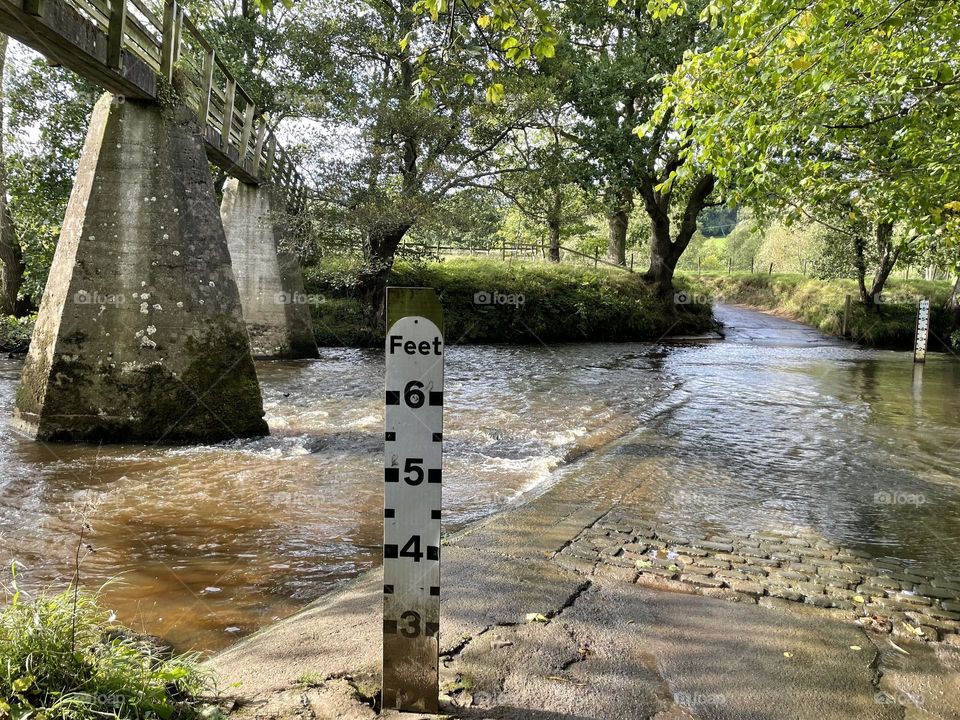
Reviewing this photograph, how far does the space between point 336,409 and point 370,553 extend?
6.46m

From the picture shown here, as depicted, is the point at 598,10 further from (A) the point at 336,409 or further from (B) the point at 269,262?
(A) the point at 336,409

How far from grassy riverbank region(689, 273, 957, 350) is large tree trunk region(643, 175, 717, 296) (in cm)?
401

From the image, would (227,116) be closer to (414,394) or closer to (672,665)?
(414,394)

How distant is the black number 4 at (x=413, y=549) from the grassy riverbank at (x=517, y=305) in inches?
770

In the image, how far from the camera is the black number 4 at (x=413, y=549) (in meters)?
2.63

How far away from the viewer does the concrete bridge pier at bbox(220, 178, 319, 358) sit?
1689 centimetres

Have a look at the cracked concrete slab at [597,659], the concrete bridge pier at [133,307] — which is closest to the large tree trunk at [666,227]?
the concrete bridge pier at [133,307]

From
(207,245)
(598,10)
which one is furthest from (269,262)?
(598,10)

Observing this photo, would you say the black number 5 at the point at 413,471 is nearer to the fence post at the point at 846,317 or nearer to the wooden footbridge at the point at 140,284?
the wooden footbridge at the point at 140,284

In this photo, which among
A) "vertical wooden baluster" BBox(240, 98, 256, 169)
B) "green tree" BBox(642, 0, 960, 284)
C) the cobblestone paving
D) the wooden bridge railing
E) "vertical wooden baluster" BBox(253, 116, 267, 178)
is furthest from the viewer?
"vertical wooden baluster" BBox(253, 116, 267, 178)

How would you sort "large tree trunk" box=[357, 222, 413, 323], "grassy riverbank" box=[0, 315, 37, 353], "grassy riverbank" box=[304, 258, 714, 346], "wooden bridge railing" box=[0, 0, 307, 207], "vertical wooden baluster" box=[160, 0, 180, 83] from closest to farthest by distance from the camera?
"wooden bridge railing" box=[0, 0, 307, 207]
"vertical wooden baluster" box=[160, 0, 180, 83]
"grassy riverbank" box=[0, 315, 37, 353]
"large tree trunk" box=[357, 222, 413, 323]
"grassy riverbank" box=[304, 258, 714, 346]

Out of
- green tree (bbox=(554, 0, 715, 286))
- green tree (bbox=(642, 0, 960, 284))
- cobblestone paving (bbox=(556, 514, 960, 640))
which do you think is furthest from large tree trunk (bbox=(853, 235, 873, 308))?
cobblestone paving (bbox=(556, 514, 960, 640))

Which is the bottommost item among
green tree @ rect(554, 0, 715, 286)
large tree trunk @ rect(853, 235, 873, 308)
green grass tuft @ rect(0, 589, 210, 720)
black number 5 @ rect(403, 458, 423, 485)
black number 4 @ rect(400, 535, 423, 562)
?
green grass tuft @ rect(0, 589, 210, 720)

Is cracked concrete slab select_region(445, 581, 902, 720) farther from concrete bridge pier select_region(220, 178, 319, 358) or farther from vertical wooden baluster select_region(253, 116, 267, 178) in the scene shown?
concrete bridge pier select_region(220, 178, 319, 358)
